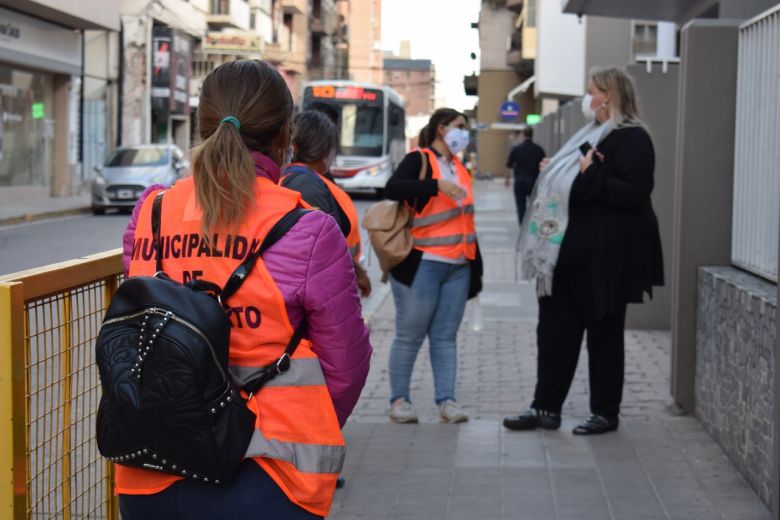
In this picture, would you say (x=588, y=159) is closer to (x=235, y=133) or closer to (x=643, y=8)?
(x=235, y=133)

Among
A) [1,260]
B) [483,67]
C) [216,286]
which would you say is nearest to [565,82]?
[1,260]

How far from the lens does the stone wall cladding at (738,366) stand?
548cm

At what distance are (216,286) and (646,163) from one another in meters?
4.33

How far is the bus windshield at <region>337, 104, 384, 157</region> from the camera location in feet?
120

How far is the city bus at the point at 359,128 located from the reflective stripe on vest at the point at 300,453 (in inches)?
1309

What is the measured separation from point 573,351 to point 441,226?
100 centimetres

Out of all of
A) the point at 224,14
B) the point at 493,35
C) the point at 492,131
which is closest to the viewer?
the point at 224,14

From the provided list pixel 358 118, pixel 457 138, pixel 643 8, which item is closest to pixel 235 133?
pixel 457 138

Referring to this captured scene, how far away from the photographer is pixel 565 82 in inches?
1332

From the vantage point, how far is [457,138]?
7.12 metres

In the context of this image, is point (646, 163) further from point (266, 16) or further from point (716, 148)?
point (266, 16)

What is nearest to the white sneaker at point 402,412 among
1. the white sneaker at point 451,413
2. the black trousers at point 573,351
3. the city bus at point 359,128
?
the white sneaker at point 451,413

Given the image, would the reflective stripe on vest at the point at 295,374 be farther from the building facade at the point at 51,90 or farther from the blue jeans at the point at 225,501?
the building facade at the point at 51,90

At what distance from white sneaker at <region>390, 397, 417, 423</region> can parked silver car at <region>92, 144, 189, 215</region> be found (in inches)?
826
